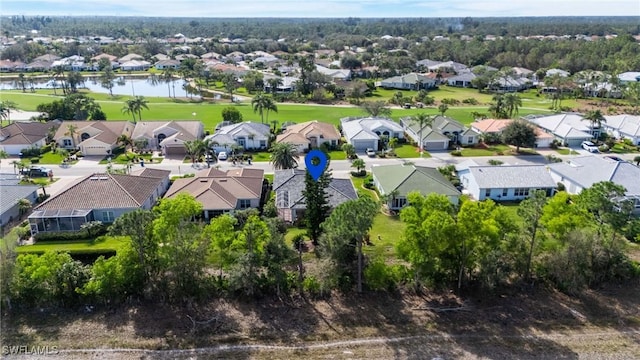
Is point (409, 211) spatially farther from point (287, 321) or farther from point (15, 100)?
point (15, 100)

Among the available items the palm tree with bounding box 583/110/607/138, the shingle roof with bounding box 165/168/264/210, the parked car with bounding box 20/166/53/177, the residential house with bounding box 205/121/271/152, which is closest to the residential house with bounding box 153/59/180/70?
the residential house with bounding box 205/121/271/152

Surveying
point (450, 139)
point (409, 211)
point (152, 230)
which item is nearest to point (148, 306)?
point (152, 230)

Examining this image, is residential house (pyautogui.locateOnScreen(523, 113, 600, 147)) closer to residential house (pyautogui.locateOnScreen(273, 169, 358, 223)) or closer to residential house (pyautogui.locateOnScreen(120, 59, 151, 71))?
residential house (pyautogui.locateOnScreen(273, 169, 358, 223))

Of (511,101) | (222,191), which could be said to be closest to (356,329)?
(222,191)

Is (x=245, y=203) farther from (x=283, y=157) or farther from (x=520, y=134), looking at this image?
(x=520, y=134)

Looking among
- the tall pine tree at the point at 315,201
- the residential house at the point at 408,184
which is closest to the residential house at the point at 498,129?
the residential house at the point at 408,184
